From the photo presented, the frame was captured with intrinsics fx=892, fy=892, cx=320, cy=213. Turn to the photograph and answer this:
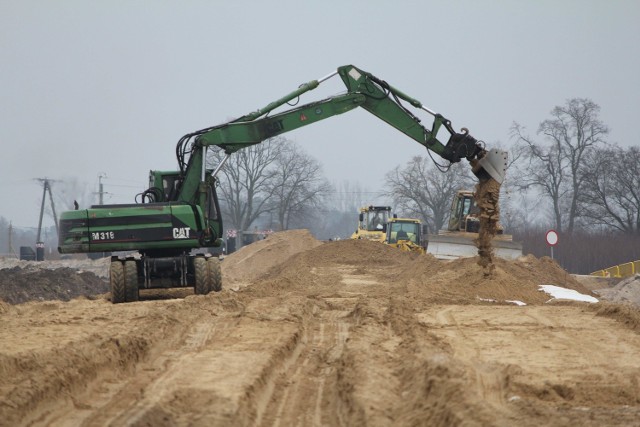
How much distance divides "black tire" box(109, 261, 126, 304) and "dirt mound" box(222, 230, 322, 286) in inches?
700

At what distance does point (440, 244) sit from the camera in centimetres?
3312

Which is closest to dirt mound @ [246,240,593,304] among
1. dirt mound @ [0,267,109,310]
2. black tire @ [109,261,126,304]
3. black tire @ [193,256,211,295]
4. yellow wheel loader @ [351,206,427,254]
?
black tire @ [193,256,211,295]

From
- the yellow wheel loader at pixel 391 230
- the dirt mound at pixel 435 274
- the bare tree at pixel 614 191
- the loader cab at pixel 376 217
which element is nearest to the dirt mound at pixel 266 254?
the yellow wheel loader at pixel 391 230

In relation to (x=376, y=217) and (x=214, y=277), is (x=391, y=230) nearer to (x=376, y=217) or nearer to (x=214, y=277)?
(x=376, y=217)

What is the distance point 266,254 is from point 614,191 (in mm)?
28702

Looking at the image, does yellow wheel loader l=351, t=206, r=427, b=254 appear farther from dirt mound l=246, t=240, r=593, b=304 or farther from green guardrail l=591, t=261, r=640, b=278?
green guardrail l=591, t=261, r=640, b=278

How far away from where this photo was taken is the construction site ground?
23.0 feet

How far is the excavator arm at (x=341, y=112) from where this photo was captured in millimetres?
19766

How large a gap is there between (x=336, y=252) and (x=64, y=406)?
28276 millimetres

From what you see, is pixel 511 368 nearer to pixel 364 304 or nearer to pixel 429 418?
pixel 429 418

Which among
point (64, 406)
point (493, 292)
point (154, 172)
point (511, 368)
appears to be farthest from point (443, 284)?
point (64, 406)

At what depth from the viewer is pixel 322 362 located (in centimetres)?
1005

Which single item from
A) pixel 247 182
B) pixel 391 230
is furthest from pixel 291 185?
pixel 391 230

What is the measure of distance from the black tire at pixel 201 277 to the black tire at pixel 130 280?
1242 mm
